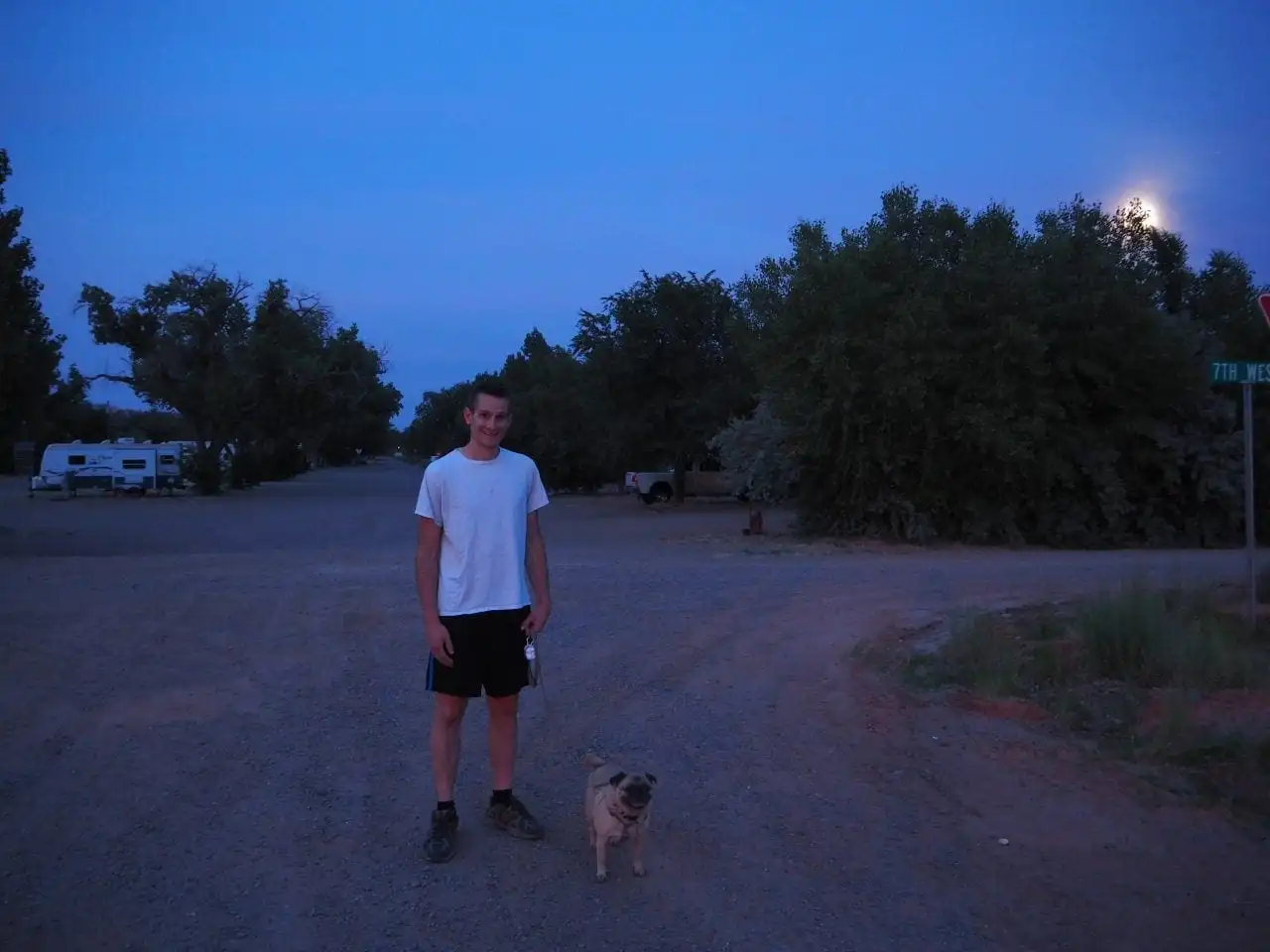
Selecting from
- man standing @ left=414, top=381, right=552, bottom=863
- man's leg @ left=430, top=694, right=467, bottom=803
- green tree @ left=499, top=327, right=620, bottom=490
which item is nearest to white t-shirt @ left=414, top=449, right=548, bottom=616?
man standing @ left=414, top=381, right=552, bottom=863

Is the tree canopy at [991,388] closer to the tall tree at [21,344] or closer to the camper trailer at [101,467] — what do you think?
the tall tree at [21,344]

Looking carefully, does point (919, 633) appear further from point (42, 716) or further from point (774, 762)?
point (42, 716)

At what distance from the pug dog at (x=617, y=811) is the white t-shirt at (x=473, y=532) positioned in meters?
0.92

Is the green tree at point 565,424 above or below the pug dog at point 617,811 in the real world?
above

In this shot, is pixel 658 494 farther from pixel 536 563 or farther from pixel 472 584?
pixel 472 584

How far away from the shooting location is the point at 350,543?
2409 centimetres

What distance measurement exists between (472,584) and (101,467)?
51763 millimetres

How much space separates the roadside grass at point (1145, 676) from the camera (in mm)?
6762

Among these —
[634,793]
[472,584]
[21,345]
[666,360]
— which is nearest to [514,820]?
[634,793]

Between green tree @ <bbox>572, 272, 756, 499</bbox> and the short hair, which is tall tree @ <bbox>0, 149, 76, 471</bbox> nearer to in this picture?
green tree @ <bbox>572, 272, 756, 499</bbox>

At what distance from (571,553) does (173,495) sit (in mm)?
35749

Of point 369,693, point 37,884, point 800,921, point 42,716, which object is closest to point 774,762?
point 800,921

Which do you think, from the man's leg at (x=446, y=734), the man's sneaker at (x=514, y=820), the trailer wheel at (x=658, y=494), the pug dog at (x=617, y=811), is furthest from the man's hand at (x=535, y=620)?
the trailer wheel at (x=658, y=494)

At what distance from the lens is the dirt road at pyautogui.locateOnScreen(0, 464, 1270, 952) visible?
4844 millimetres
